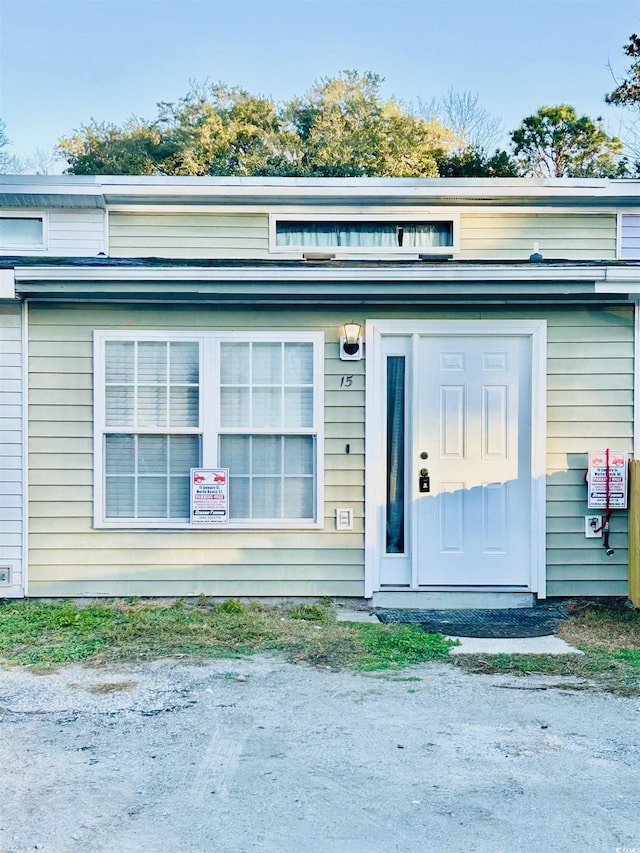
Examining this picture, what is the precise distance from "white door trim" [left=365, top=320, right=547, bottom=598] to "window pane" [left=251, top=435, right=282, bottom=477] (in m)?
0.73

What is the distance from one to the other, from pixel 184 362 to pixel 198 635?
2244 mm

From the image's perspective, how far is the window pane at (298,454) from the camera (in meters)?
7.00

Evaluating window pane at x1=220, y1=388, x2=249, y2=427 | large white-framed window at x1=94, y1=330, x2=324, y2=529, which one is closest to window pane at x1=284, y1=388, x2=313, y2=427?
large white-framed window at x1=94, y1=330, x2=324, y2=529

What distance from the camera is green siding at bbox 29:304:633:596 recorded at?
691cm

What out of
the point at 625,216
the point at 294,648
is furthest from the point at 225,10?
the point at 294,648

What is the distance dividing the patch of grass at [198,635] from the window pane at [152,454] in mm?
1061

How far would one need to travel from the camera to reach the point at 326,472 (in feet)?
22.8

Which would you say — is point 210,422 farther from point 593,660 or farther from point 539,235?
point 539,235

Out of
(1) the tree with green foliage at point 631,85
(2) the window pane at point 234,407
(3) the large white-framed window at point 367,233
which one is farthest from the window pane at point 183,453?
(1) the tree with green foliage at point 631,85

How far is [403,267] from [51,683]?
12.6 feet

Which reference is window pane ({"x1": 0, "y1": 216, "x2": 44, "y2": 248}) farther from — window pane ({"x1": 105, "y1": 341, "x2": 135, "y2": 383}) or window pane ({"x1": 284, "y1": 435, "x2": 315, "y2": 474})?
window pane ({"x1": 284, "y1": 435, "x2": 315, "y2": 474})

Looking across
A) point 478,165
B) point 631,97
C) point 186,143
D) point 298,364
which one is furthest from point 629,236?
point 186,143

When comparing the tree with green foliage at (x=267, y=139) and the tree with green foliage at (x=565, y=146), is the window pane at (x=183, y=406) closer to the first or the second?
Result: the tree with green foliage at (x=267, y=139)

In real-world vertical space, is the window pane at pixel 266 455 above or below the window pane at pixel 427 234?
below
